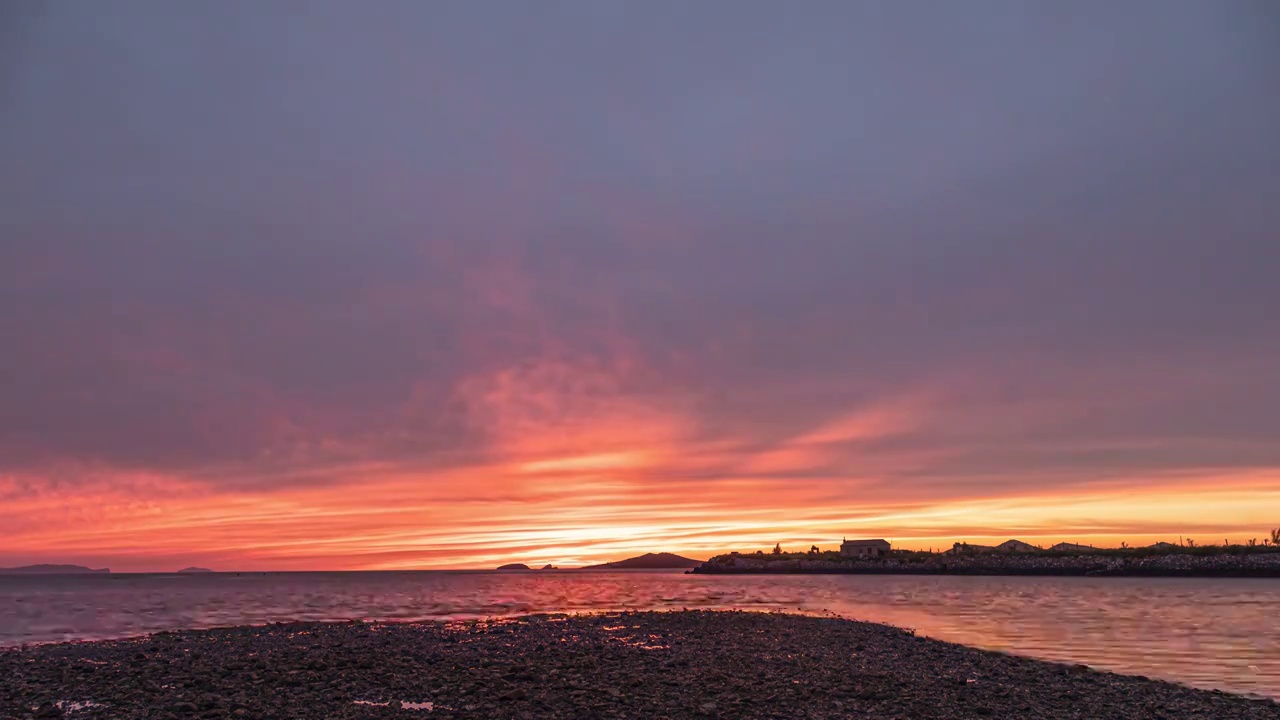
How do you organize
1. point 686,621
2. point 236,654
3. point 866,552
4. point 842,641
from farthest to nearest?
point 866,552 < point 686,621 < point 842,641 < point 236,654

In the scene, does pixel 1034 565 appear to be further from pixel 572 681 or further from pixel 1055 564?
pixel 572 681

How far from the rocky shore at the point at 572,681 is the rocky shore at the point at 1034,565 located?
347 ft

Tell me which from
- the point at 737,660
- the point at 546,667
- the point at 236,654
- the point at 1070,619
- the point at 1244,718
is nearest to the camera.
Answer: the point at 1244,718

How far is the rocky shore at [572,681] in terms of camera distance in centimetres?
1591

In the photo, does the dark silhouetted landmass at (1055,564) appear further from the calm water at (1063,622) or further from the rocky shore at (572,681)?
the rocky shore at (572,681)

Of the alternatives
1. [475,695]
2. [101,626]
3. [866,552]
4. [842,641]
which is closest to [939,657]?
[842,641]

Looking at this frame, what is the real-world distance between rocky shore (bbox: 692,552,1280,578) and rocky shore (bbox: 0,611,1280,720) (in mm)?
105755

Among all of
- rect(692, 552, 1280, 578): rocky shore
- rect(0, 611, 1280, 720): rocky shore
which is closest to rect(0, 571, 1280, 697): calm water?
rect(0, 611, 1280, 720): rocky shore

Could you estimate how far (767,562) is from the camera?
183 meters

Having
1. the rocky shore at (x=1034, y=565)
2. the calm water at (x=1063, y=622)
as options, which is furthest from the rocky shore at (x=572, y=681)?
the rocky shore at (x=1034, y=565)

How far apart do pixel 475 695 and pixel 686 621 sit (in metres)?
20.6

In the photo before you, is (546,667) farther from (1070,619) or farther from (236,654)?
(1070,619)

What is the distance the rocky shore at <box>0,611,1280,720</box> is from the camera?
15.9 m

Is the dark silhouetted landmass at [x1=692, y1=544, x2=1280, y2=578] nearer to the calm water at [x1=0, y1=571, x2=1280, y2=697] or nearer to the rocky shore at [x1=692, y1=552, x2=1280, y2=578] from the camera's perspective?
the rocky shore at [x1=692, y1=552, x2=1280, y2=578]
